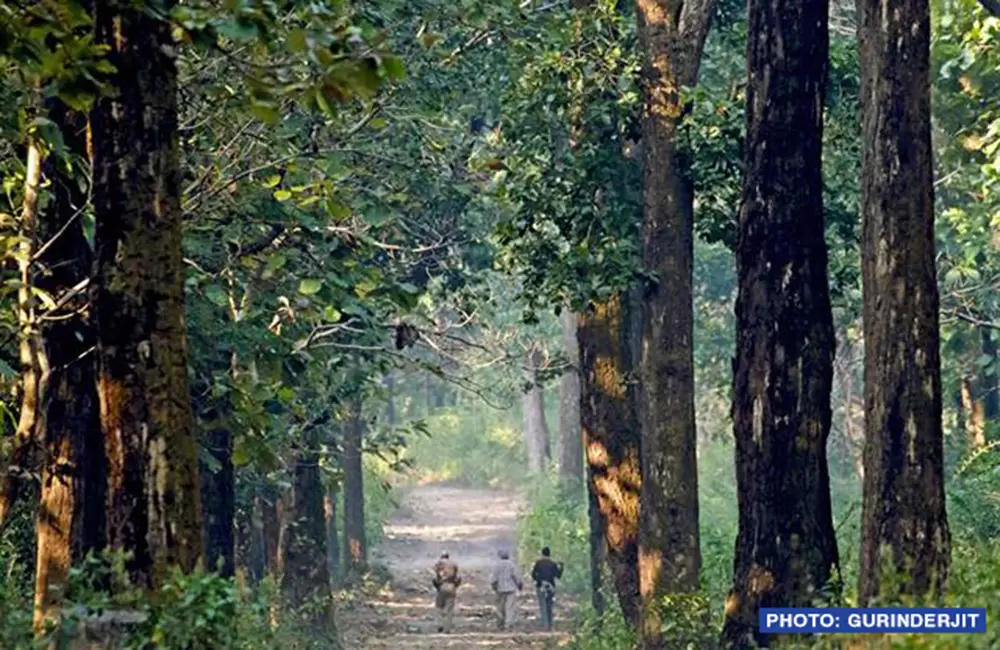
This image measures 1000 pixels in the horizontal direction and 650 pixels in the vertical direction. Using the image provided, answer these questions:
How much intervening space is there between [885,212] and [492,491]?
170 ft

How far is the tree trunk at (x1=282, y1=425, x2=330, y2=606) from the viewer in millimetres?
24547

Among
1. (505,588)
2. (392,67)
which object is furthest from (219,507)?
(505,588)

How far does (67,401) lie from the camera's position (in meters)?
11.6

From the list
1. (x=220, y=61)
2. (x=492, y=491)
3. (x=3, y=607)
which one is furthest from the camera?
(x=492, y=491)

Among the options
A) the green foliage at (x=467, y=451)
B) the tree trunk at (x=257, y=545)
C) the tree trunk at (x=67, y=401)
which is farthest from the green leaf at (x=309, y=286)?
the green foliage at (x=467, y=451)

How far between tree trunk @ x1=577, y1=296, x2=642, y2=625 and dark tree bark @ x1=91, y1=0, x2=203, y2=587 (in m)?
11.0

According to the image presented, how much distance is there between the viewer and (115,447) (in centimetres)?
899

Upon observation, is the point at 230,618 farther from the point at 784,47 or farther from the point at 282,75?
the point at 784,47

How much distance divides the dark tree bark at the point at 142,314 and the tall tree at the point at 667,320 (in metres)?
9.05

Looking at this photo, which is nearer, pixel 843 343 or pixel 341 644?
pixel 341 644

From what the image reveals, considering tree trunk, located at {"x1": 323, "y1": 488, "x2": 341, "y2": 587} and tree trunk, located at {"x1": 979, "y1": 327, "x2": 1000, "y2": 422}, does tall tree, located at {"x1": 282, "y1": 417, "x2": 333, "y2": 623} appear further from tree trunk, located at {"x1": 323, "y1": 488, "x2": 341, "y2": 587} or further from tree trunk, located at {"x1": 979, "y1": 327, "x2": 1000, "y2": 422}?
tree trunk, located at {"x1": 979, "y1": 327, "x2": 1000, "y2": 422}

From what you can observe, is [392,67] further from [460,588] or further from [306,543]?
[460,588]

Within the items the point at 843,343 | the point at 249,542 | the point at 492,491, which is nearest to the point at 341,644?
the point at 249,542

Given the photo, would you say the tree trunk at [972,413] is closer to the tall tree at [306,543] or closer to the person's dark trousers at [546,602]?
the person's dark trousers at [546,602]
